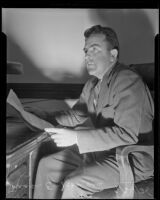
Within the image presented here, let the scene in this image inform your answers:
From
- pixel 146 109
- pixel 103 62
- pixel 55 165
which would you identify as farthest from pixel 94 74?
pixel 55 165

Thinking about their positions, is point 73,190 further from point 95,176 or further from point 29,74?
point 29,74

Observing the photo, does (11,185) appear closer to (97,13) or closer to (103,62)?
(103,62)

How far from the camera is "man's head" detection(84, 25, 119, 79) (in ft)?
3.72

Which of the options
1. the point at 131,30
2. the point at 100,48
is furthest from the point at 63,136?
the point at 131,30

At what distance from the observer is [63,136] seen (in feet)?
3.69

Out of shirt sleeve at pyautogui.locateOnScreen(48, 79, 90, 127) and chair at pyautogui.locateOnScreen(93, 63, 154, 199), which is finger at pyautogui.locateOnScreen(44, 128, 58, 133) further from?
chair at pyautogui.locateOnScreen(93, 63, 154, 199)

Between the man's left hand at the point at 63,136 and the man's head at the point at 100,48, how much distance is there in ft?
0.72

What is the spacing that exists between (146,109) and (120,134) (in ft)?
0.41

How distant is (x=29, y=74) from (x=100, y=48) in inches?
10.3

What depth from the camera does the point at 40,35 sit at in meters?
1.17

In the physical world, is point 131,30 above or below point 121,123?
above

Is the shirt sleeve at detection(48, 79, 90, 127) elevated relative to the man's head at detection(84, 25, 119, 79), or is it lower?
lower

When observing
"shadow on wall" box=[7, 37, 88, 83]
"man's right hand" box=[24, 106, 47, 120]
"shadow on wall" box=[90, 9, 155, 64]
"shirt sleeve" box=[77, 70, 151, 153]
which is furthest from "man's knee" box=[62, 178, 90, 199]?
"shadow on wall" box=[90, 9, 155, 64]
